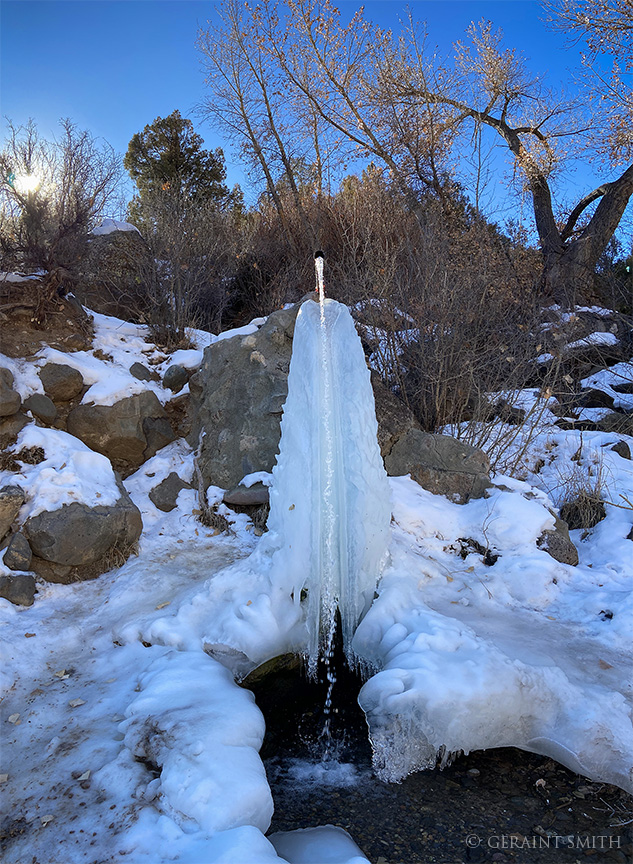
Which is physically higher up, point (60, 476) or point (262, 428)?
point (262, 428)

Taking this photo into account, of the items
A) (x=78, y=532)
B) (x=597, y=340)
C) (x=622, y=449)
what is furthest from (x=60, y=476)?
(x=597, y=340)

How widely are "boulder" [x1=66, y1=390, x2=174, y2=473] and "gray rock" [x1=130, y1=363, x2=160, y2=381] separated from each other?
1.17 ft

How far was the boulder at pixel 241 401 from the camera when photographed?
5.64m

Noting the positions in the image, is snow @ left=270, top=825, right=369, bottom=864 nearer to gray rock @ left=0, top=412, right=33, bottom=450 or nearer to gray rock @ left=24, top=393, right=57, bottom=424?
gray rock @ left=0, top=412, right=33, bottom=450

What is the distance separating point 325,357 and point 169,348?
392 cm

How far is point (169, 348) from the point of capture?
23.5ft

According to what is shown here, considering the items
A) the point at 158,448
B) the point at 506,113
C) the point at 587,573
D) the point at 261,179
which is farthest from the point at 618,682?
the point at 506,113

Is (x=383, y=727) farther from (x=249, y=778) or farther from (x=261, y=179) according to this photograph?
(x=261, y=179)

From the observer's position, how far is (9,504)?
4.33 m

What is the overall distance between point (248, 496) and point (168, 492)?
90cm

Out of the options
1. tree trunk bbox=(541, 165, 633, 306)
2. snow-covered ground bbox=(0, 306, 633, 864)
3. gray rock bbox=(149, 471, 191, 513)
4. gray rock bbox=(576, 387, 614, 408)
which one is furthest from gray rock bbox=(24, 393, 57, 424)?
tree trunk bbox=(541, 165, 633, 306)

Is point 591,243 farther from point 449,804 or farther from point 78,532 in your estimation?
point 449,804

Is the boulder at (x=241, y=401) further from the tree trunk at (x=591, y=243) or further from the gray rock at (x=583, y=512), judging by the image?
the tree trunk at (x=591, y=243)

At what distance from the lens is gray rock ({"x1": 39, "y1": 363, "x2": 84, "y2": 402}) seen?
18.7 feet
